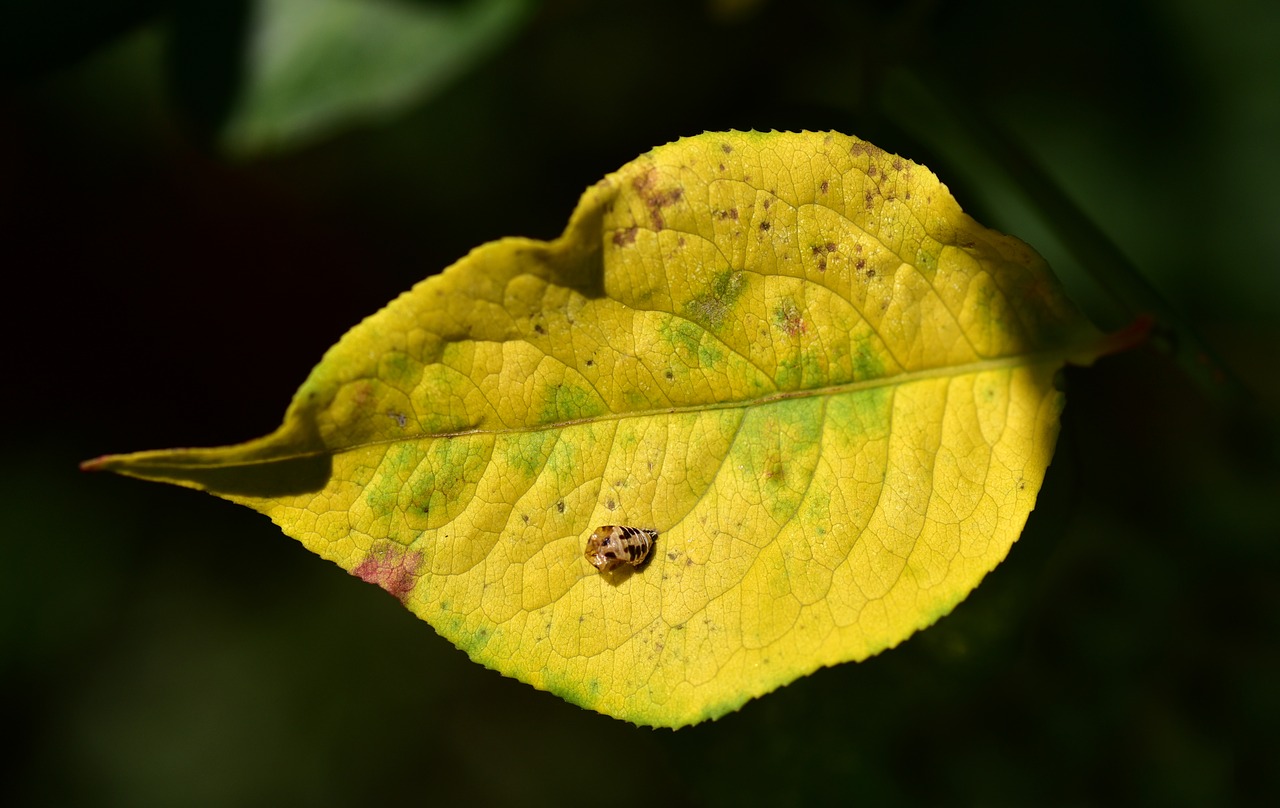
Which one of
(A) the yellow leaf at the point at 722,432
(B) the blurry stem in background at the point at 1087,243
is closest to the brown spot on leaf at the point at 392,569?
(A) the yellow leaf at the point at 722,432

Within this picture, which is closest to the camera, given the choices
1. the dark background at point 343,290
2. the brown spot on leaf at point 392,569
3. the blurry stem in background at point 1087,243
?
the brown spot on leaf at point 392,569

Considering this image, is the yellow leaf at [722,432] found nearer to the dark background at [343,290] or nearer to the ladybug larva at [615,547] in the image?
the ladybug larva at [615,547]

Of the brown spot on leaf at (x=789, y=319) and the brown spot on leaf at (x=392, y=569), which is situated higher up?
the brown spot on leaf at (x=392, y=569)

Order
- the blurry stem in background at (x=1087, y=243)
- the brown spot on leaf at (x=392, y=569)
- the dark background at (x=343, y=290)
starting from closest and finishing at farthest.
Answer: the brown spot on leaf at (x=392, y=569), the blurry stem in background at (x=1087, y=243), the dark background at (x=343, y=290)

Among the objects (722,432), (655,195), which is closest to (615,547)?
(722,432)

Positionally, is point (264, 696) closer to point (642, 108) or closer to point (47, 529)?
point (47, 529)

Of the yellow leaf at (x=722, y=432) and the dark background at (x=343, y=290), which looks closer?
the yellow leaf at (x=722, y=432)

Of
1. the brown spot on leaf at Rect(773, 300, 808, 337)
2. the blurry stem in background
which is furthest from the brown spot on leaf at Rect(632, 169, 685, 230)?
the blurry stem in background
